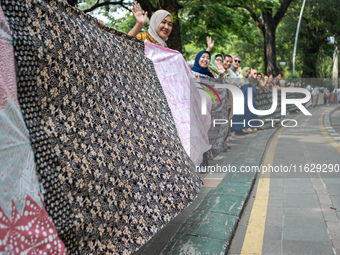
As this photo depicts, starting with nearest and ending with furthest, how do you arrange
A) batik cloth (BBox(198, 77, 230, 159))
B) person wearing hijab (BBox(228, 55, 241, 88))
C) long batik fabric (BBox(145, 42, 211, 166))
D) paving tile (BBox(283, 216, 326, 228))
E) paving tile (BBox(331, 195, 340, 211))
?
paving tile (BBox(283, 216, 326, 228)) → paving tile (BBox(331, 195, 340, 211)) → long batik fabric (BBox(145, 42, 211, 166)) → batik cloth (BBox(198, 77, 230, 159)) → person wearing hijab (BBox(228, 55, 241, 88))

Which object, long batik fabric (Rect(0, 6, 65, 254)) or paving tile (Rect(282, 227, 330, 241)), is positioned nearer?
long batik fabric (Rect(0, 6, 65, 254))

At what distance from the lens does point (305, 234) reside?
136 inches

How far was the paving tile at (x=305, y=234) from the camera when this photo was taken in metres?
3.35

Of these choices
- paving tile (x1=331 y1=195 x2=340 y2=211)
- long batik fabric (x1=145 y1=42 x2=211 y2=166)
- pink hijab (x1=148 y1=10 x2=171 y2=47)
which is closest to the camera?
paving tile (x1=331 y1=195 x2=340 y2=211)

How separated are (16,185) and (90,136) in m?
0.67

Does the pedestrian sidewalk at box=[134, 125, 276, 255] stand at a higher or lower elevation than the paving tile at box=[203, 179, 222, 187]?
higher

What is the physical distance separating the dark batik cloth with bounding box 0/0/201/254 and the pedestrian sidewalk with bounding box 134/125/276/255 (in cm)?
39

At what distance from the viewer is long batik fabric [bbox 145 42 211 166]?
173 inches

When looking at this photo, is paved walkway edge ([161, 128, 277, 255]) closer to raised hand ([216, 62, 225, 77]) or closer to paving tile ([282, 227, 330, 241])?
paving tile ([282, 227, 330, 241])

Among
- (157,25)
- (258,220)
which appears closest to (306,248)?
(258,220)

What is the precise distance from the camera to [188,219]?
3.79 metres

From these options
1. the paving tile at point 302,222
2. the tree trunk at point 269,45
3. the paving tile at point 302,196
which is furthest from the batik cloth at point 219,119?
the tree trunk at point 269,45

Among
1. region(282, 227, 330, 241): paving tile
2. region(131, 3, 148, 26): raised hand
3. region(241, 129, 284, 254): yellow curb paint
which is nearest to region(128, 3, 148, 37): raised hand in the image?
region(131, 3, 148, 26): raised hand

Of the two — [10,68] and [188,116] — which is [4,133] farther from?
[188,116]
